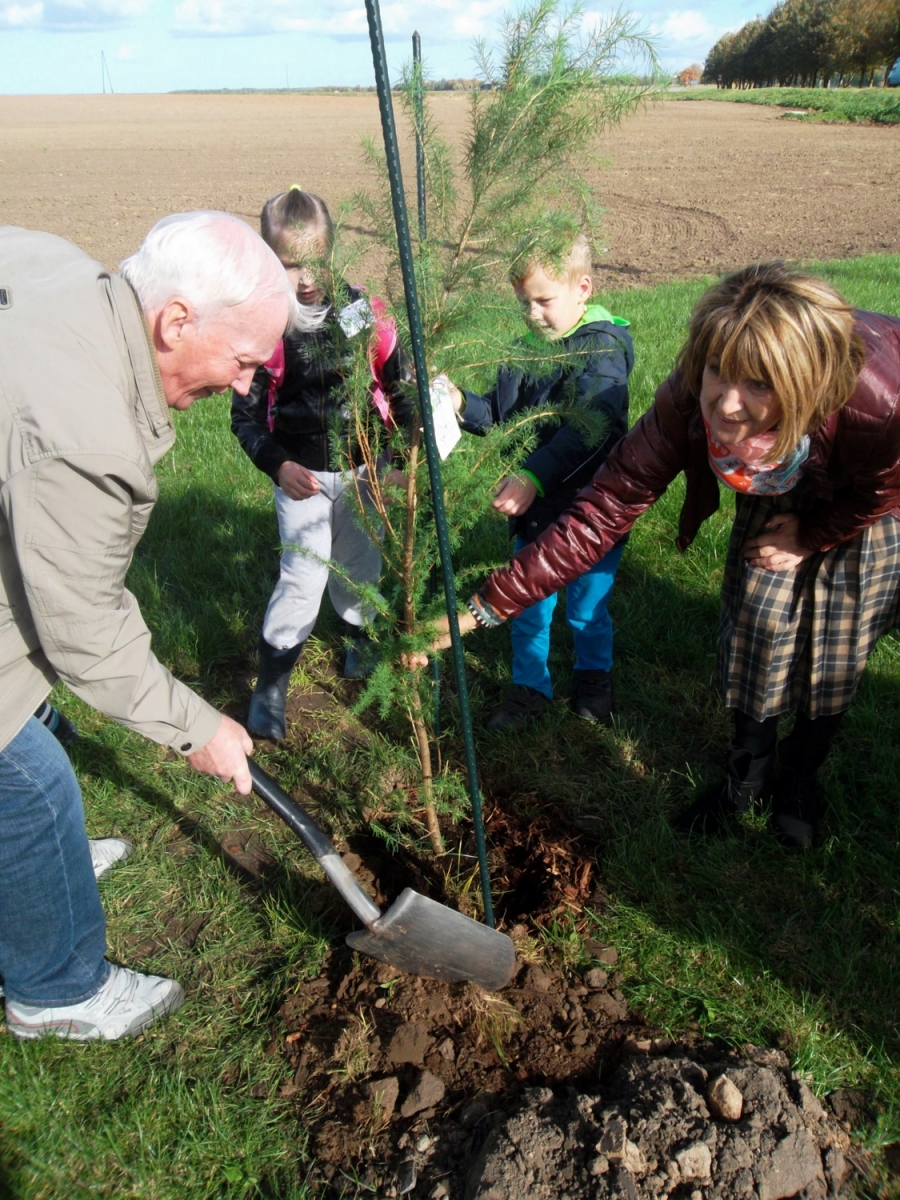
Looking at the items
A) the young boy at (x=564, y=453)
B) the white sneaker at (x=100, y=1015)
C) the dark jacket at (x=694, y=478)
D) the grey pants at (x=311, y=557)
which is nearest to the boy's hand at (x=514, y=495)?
the young boy at (x=564, y=453)

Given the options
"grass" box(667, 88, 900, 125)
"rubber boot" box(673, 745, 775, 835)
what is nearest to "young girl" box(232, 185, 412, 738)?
"rubber boot" box(673, 745, 775, 835)

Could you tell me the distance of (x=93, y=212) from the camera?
1673 cm

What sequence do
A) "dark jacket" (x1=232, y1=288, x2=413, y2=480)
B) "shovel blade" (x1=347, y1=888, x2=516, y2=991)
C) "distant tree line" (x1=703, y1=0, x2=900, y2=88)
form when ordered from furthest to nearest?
"distant tree line" (x1=703, y1=0, x2=900, y2=88)
"dark jacket" (x1=232, y1=288, x2=413, y2=480)
"shovel blade" (x1=347, y1=888, x2=516, y2=991)

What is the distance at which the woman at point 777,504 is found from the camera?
188 centimetres

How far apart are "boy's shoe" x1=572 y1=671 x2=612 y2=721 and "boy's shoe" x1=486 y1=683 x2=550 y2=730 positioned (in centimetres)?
13

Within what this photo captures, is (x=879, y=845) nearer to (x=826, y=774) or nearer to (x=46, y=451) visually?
(x=826, y=774)

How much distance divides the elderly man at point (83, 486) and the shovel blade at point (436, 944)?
509 mm

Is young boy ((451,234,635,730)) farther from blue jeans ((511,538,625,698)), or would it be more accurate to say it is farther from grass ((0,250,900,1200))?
grass ((0,250,900,1200))

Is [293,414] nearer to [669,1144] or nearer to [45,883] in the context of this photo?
[45,883]

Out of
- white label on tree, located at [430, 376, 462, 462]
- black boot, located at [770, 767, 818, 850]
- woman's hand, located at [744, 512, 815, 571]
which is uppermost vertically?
white label on tree, located at [430, 376, 462, 462]

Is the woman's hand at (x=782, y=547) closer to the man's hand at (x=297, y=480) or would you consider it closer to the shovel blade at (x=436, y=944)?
the shovel blade at (x=436, y=944)

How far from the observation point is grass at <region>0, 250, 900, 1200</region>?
200cm

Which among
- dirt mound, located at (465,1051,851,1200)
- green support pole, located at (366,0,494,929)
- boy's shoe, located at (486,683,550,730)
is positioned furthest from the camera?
boy's shoe, located at (486,683,550,730)

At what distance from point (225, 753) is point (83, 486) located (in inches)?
27.5
